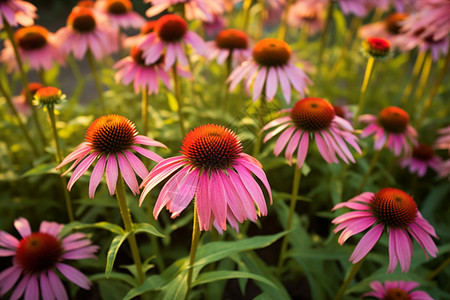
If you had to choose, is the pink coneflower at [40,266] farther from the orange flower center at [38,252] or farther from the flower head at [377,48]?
the flower head at [377,48]

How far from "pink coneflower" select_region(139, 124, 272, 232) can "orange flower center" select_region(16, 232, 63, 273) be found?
652mm

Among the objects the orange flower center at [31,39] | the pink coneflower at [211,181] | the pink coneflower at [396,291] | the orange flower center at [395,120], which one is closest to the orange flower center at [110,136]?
the pink coneflower at [211,181]

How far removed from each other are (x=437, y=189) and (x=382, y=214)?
4.68 ft

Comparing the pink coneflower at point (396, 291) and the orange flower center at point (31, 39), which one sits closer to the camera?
the pink coneflower at point (396, 291)

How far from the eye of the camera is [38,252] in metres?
1.29

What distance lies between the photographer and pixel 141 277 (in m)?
1.30

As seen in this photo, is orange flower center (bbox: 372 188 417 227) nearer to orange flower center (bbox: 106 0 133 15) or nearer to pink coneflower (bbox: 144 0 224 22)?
pink coneflower (bbox: 144 0 224 22)

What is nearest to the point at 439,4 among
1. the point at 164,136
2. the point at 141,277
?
the point at 164,136

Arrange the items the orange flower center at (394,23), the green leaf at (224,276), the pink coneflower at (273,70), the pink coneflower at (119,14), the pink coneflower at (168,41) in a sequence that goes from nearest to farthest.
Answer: the green leaf at (224,276)
the pink coneflower at (273,70)
the pink coneflower at (168,41)
the pink coneflower at (119,14)
the orange flower center at (394,23)

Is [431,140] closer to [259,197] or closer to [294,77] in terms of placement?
[294,77]

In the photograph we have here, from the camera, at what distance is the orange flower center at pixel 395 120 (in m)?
1.75

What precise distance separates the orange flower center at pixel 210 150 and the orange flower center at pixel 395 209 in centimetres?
55

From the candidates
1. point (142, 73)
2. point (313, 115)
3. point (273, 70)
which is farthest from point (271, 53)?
point (142, 73)

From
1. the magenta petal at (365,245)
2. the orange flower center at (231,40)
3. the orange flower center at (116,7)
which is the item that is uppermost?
the orange flower center at (116,7)
